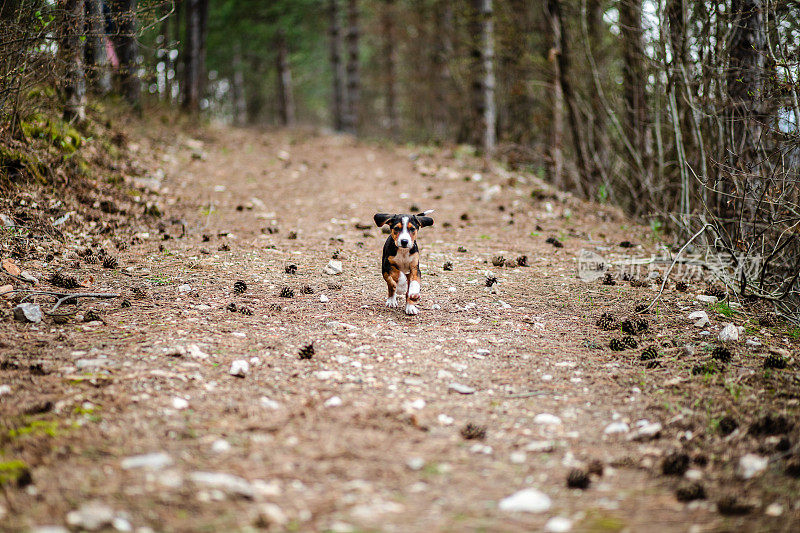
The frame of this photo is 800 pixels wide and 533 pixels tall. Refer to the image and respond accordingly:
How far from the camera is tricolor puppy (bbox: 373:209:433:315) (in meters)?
4.96

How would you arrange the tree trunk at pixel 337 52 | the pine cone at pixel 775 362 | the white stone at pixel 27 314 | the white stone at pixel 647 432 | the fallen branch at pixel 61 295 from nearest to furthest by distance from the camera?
the white stone at pixel 647 432 < the pine cone at pixel 775 362 < the white stone at pixel 27 314 < the fallen branch at pixel 61 295 < the tree trunk at pixel 337 52

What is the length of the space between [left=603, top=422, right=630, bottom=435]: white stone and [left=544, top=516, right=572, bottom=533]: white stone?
985 millimetres

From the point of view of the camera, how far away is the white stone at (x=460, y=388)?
3.69m

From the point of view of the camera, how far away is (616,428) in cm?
324

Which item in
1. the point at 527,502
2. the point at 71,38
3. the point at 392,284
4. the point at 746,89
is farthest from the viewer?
the point at 71,38

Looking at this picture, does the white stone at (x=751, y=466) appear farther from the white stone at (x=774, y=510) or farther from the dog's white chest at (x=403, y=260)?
the dog's white chest at (x=403, y=260)

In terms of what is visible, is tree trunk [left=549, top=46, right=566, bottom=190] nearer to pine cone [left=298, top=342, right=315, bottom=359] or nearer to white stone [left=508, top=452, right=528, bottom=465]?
pine cone [left=298, top=342, right=315, bottom=359]

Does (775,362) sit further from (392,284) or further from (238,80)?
(238,80)

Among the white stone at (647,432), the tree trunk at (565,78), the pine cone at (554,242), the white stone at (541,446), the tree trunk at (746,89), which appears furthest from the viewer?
the tree trunk at (565,78)

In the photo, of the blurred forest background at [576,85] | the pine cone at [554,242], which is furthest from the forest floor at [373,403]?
the blurred forest background at [576,85]

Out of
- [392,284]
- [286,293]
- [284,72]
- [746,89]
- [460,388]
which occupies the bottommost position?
[460,388]

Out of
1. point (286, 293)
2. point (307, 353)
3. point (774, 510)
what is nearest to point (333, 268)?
point (286, 293)

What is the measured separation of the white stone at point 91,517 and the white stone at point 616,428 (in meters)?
2.74

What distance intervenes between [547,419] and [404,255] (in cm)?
227
